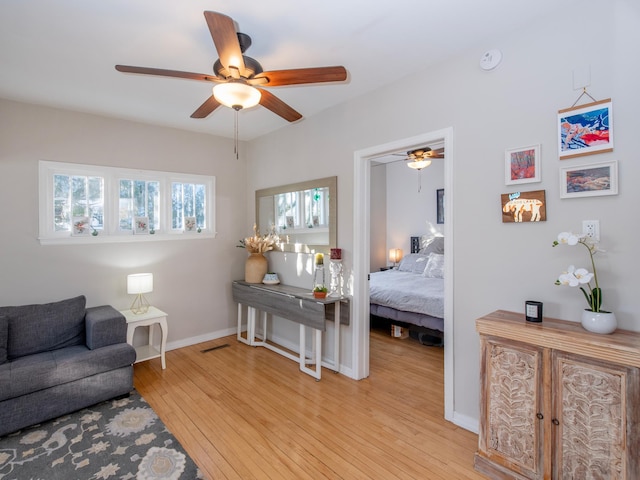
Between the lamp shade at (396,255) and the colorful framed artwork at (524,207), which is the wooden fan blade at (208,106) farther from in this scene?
the lamp shade at (396,255)

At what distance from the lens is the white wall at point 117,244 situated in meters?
2.99

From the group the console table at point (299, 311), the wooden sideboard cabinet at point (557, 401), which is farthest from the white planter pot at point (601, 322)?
the console table at point (299, 311)

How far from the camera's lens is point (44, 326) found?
2752 millimetres

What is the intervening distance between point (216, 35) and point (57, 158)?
103 inches

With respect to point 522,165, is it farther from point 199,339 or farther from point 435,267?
point 199,339

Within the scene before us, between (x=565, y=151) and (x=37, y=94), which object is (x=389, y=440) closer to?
(x=565, y=151)

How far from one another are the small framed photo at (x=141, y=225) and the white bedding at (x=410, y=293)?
280 centimetres

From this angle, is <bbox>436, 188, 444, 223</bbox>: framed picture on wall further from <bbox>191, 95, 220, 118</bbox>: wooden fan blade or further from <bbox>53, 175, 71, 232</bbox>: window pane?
<bbox>53, 175, 71, 232</bbox>: window pane

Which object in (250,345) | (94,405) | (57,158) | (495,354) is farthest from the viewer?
(250,345)

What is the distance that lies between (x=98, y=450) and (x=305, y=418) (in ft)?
4.39

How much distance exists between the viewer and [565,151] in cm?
183

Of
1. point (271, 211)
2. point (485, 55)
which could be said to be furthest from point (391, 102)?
point (271, 211)

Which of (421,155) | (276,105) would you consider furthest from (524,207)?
(421,155)

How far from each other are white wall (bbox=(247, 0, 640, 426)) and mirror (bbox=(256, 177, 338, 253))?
2.85 feet
